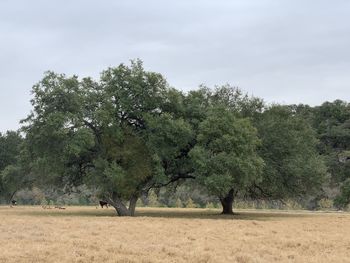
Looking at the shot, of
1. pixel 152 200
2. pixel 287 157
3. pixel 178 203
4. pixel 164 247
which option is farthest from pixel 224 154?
pixel 152 200

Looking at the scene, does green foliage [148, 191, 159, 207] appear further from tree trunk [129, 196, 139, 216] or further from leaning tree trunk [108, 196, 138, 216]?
leaning tree trunk [108, 196, 138, 216]

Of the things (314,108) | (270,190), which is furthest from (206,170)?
(314,108)

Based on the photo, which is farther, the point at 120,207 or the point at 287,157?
the point at 287,157

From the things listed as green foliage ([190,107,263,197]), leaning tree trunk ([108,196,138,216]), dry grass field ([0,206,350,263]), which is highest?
green foliage ([190,107,263,197])

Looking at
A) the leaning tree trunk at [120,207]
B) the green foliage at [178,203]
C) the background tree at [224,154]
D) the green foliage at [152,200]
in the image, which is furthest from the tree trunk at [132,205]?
the green foliage at [152,200]

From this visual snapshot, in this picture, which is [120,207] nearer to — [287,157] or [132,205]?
[132,205]

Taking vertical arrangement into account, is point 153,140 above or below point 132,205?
above

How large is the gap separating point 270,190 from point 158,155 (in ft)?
45.4

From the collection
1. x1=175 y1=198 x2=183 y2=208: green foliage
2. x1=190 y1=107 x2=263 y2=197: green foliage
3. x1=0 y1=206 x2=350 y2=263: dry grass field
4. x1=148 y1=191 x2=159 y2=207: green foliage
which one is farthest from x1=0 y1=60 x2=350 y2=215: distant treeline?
x1=148 y1=191 x2=159 y2=207: green foliage

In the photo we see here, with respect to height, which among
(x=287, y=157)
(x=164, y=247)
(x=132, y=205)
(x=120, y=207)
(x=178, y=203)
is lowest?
(x=164, y=247)

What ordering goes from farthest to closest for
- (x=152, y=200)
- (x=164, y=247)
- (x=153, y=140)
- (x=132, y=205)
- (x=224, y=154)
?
(x=152, y=200) < (x=132, y=205) < (x=153, y=140) < (x=224, y=154) < (x=164, y=247)

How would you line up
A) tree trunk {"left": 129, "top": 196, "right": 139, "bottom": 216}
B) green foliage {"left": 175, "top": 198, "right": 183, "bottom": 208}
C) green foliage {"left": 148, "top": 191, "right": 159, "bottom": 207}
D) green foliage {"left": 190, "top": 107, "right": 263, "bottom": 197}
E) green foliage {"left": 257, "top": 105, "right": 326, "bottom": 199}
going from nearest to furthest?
green foliage {"left": 190, "top": 107, "right": 263, "bottom": 197} < tree trunk {"left": 129, "top": 196, "right": 139, "bottom": 216} < green foliage {"left": 257, "top": 105, "right": 326, "bottom": 199} < green foliage {"left": 175, "top": 198, "right": 183, "bottom": 208} < green foliage {"left": 148, "top": 191, "right": 159, "bottom": 207}

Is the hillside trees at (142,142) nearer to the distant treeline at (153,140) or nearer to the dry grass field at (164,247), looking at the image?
the distant treeline at (153,140)

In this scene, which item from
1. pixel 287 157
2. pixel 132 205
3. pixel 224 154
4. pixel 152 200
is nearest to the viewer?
pixel 224 154
